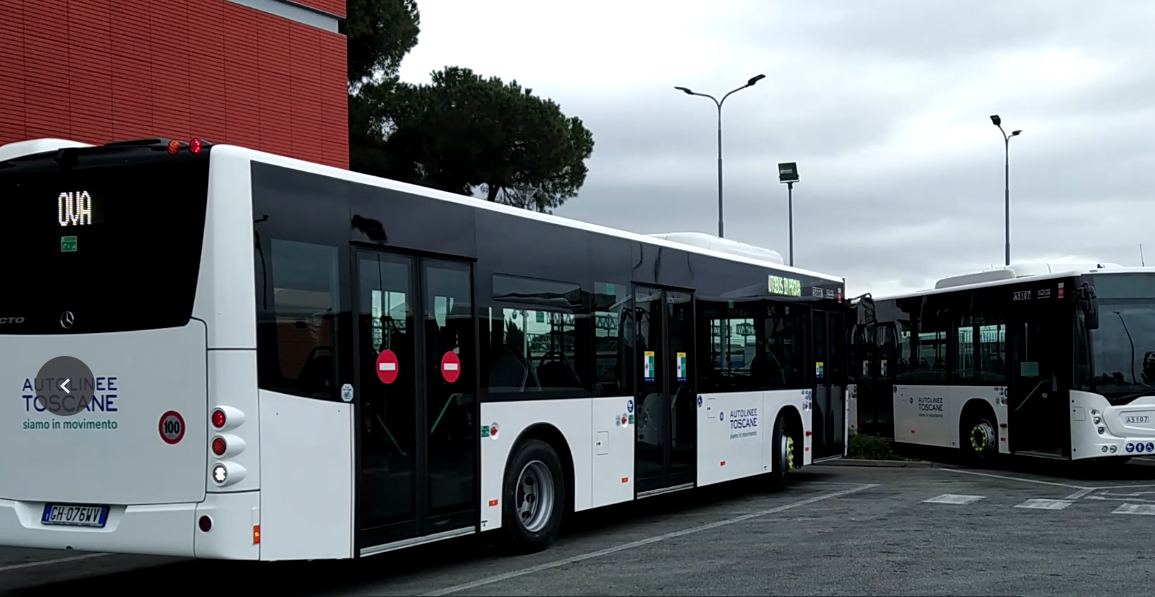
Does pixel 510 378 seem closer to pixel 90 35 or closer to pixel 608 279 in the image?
pixel 608 279

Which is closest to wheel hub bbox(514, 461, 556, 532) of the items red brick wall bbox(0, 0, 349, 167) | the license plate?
the license plate

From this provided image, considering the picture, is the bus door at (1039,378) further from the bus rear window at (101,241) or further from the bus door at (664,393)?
the bus rear window at (101,241)

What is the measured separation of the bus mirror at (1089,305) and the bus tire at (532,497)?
9417mm

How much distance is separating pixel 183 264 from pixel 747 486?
1114 cm

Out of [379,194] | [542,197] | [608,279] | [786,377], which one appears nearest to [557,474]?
[608,279]

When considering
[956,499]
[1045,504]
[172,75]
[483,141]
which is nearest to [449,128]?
[483,141]

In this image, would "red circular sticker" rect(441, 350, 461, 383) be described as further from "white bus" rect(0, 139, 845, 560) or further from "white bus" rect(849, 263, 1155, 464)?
"white bus" rect(849, 263, 1155, 464)

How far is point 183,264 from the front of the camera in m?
7.75

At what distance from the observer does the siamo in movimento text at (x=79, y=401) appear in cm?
793

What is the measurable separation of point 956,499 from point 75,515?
10.7m

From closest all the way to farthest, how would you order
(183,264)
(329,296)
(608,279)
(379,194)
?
(183,264) < (329,296) < (379,194) < (608,279)

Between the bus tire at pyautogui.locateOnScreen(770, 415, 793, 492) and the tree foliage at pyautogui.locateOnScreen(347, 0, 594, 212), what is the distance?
22057mm

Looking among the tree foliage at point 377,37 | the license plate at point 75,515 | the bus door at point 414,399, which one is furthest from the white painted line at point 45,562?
the tree foliage at point 377,37

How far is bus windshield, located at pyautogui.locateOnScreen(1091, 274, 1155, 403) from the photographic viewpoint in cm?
1741
